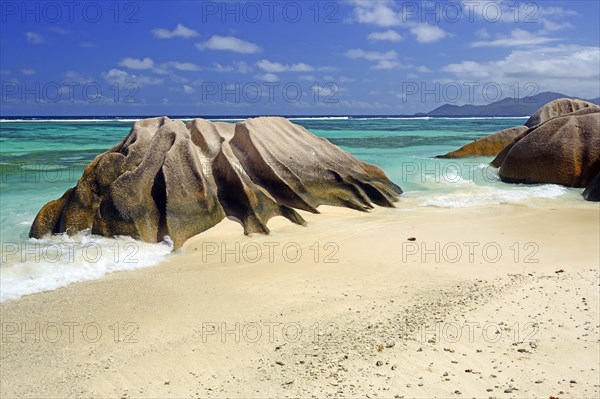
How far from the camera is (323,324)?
4.42 m

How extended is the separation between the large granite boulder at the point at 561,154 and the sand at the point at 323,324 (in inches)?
194

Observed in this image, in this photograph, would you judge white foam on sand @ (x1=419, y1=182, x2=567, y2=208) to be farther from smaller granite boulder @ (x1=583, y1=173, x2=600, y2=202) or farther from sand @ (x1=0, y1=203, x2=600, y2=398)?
sand @ (x1=0, y1=203, x2=600, y2=398)

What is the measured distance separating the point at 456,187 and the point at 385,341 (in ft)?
25.9

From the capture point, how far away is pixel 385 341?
411 centimetres

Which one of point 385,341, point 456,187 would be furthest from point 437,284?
point 456,187

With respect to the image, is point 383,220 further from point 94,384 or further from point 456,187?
point 94,384

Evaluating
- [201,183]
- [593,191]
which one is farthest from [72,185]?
[593,191]

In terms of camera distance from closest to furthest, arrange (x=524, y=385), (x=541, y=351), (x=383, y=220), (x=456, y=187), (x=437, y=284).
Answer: (x=524, y=385) → (x=541, y=351) → (x=437, y=284) → (x=383, y=220) → (x=456, y=187)

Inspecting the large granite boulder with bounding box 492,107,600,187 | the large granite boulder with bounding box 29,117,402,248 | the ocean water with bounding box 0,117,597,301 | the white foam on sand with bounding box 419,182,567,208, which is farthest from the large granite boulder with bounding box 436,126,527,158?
the large granite boulder with bounding box 29,117,402,248

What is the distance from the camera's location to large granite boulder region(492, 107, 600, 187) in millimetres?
11125

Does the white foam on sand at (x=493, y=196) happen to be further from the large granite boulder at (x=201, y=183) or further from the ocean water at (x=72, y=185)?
the large granite boulder at (x=201, y=183)

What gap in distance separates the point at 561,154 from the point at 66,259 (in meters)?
9.24

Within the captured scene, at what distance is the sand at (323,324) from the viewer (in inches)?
142

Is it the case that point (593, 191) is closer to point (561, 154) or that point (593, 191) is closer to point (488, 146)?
point (561, 154)
